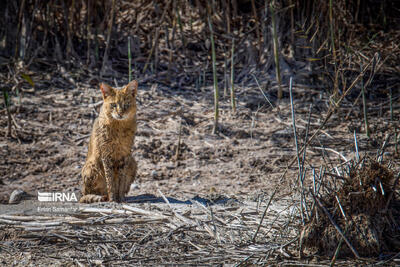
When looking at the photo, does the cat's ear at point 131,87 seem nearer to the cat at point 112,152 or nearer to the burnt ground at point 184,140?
the cat at point 112,152

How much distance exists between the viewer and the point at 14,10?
24.0 ft

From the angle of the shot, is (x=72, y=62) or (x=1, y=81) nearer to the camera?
(x=1, y=81)

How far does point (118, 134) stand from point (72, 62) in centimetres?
358

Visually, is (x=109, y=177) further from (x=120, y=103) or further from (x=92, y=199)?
(x=120, y=103)

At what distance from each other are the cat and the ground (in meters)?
0.64

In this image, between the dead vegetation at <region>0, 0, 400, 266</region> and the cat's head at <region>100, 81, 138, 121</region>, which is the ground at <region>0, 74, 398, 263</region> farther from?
the cat's head at <region>100, 81, 138, 121</region>

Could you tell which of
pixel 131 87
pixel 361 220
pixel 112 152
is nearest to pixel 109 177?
pixel 112 152

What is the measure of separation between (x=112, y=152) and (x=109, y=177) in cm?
24

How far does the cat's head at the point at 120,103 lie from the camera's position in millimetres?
4300

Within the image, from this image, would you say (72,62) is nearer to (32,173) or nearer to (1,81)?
(1,81)

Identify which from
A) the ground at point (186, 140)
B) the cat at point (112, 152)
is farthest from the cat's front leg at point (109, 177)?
the ground at point (186, 140)

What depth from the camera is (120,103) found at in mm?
4324

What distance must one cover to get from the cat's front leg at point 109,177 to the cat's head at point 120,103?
0.43 metres

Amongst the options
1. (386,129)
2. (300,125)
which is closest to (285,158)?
(300,125)
